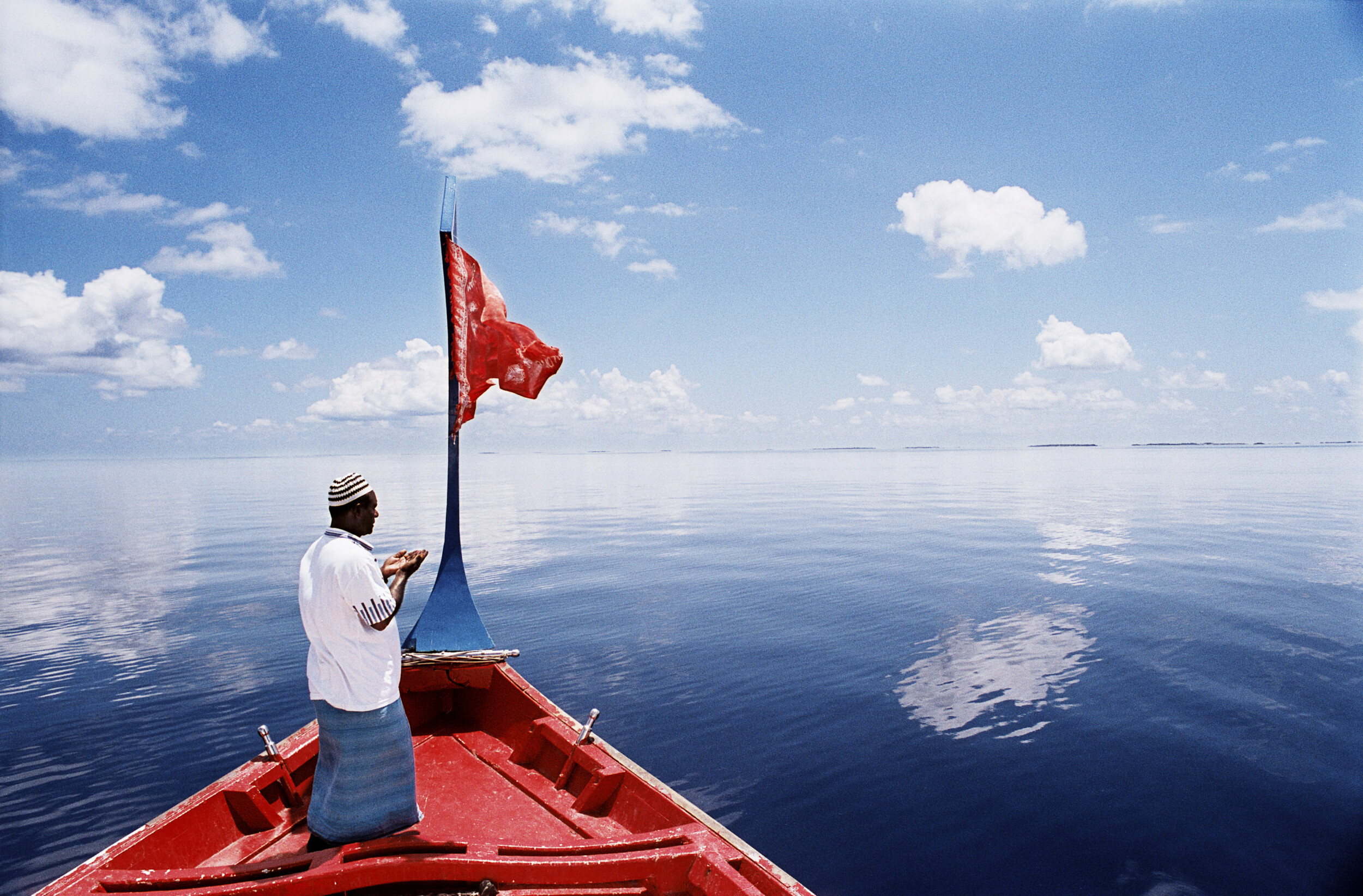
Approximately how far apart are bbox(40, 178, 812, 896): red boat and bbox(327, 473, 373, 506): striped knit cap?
2.30 meters

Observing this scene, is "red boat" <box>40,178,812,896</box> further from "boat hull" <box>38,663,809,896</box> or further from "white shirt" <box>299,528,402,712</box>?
"white shirt" <box>299,528,402,712</box>

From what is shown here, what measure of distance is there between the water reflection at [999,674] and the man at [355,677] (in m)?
8.45

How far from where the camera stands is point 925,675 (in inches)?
512

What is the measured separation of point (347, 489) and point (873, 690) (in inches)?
407

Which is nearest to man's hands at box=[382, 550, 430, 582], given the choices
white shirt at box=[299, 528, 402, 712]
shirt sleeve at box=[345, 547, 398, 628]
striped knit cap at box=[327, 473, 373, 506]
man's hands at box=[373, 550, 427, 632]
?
man's hands at box=[373, 550, 427, 632]

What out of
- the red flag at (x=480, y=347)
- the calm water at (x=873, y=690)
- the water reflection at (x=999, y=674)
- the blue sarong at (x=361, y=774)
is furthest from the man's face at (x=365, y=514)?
the water reflection at (x=999, y=674)

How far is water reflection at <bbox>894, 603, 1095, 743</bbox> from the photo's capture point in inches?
428

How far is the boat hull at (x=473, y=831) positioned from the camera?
14.2ft

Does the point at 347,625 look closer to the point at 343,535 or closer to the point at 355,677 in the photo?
the point at 355,677

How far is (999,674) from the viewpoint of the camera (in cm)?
1307

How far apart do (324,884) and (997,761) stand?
846cm

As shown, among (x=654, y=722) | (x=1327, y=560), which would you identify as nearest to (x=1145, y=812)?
(x=654, y=722)

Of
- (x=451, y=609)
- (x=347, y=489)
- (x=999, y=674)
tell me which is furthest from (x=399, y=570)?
(x=999, y=674)

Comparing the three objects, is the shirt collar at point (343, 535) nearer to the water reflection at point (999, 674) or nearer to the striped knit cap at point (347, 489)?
the striped knit cap at point (347, 489)
